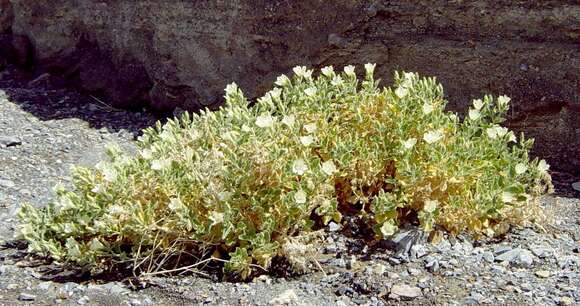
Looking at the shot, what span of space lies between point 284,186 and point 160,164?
497 millimetres

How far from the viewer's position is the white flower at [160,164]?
124 inches

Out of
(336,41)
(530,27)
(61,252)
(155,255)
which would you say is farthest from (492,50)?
(61,252)

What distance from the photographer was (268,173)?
310cm

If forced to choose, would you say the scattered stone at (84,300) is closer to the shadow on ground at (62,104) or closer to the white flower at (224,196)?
the white flower at (224,196)

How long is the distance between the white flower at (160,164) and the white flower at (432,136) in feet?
3.33

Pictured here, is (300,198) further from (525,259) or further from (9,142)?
(9,142)

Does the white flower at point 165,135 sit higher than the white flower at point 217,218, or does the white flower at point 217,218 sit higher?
the white flower at point 165,135

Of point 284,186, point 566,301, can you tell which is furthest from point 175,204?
point 566,301

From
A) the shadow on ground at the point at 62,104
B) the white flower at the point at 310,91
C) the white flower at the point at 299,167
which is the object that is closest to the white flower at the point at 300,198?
the white flower at the point at 299,167

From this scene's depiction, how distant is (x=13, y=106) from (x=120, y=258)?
2895mm

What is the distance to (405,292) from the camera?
2834mm

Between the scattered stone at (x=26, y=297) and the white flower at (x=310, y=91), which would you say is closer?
the scattered stone at (x=26, y=297)

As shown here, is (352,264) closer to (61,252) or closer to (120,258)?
(120,258)

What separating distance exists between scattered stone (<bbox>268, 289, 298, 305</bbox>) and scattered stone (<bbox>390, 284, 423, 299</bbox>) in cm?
35
